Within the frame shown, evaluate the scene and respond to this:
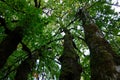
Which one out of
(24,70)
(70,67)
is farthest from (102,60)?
(24,70)

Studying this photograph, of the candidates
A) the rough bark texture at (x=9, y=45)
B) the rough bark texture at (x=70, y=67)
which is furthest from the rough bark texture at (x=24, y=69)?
the rough bark texture at (x=70, y=67)

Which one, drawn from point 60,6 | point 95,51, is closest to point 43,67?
point 60,6

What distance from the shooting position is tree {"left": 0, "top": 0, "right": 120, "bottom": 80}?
18.5ft

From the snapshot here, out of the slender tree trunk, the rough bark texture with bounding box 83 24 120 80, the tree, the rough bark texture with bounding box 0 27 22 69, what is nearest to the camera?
the rough bark texture with bounding box 83 24 120 80

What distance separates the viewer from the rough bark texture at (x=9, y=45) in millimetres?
7529

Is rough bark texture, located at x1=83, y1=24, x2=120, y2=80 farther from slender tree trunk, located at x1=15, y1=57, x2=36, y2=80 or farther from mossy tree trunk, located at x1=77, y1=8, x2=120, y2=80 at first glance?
slender tree trunk, located at x1=15, y1=57, x2=36, y2=80

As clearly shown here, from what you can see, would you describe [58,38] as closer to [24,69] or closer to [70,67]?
[24,69]

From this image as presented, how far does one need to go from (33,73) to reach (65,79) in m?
7.75

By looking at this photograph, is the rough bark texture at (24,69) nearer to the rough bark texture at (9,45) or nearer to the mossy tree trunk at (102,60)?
the rough bark texture at (9,45)

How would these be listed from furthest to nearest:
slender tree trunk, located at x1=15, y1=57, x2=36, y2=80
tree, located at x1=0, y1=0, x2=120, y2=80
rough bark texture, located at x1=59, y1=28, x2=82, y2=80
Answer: slender tree trunk, located at x1=15, y1=57, x2=36, y2=80
rough bark texture, located at x1=59, y1=28, x2=82, y2=80
tree, located at x1=0, y1=0, x2=120, y2=80

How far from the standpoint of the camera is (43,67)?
47.4ft

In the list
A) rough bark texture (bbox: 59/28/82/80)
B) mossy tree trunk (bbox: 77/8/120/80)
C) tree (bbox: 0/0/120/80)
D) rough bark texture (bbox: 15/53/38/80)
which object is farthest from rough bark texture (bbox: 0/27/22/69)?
mossy tree trunk (bbox: 77/8/120/80)

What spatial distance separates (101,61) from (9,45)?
403 centimetres

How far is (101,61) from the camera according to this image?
5082mm
